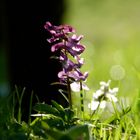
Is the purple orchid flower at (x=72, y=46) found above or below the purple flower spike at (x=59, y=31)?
below

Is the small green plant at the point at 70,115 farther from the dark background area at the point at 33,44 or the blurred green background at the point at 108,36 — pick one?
the dark background area at the point at 33,44

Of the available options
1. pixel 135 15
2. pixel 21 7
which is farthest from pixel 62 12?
pixel 135 15

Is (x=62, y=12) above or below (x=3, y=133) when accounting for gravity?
above

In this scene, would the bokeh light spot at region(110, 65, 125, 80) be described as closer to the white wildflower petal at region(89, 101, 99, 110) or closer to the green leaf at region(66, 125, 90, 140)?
the white wildflower petal at region(89, 101, 99, 110)

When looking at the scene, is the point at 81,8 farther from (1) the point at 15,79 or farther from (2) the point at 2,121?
(2) the point at 2,121

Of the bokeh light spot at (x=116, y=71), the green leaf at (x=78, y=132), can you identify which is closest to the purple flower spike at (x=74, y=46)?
the green leaf at (x=78, y=132)

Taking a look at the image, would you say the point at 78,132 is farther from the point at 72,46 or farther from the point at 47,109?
the point at 72,46
